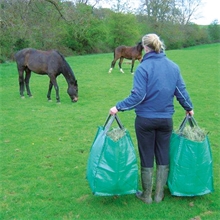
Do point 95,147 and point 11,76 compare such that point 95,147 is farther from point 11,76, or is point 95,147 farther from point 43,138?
point 11,76

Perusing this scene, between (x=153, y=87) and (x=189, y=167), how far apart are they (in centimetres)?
105

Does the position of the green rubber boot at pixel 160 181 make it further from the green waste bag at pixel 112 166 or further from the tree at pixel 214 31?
the tree at pixel 214 31

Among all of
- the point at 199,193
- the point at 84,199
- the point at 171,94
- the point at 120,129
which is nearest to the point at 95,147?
the point at 120,129

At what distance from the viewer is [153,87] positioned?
3225 millimetres

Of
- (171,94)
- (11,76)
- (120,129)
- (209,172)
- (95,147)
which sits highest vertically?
(171,94)

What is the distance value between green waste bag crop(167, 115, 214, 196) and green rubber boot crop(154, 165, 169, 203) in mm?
60

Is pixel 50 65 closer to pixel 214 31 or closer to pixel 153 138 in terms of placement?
pixel 153 138

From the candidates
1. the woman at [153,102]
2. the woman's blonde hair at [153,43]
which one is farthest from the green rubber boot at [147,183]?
the woman's blonde hair at [153,43]

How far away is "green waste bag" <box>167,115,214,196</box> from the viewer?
342cm

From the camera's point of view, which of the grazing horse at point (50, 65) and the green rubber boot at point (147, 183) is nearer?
the green rubber boot at point (147, 183)

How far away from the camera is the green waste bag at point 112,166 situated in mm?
3246

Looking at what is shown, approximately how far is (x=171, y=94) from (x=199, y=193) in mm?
1250

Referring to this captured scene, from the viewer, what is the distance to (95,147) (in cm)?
341

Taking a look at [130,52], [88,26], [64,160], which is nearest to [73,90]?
[64,160]
